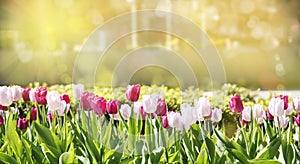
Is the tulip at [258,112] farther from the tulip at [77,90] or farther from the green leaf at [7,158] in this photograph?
the green leaf at [7,158]

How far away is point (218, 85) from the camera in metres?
2.26

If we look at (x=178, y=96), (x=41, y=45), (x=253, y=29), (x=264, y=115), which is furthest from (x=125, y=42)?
(x=264, y=115)

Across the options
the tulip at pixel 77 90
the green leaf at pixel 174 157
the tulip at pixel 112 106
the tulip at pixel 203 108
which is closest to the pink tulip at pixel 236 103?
the tulip at pixel 203 108

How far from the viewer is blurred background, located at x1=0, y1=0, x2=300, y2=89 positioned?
12231 mm

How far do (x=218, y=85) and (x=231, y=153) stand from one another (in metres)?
0.38

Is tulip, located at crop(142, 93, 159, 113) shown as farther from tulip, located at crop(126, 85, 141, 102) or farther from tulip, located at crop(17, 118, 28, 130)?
tulip, located at crop(17, 118, 28, 130)

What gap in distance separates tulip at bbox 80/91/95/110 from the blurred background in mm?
9656

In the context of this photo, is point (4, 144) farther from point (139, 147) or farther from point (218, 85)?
point (218, 85)

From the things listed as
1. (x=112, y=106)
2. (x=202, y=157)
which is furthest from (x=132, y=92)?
(x=202, y=157)

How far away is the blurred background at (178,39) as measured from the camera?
12231 mm

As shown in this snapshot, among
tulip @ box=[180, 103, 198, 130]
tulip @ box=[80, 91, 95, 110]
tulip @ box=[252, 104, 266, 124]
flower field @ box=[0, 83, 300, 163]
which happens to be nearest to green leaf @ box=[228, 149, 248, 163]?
flower field @ box=[0, 83, 300, 163]

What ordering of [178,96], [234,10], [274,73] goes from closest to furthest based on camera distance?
[178,96] → [274,73] → [234,10]

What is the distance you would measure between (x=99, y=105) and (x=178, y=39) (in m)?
12.3

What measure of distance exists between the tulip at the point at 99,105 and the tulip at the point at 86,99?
2 cm
